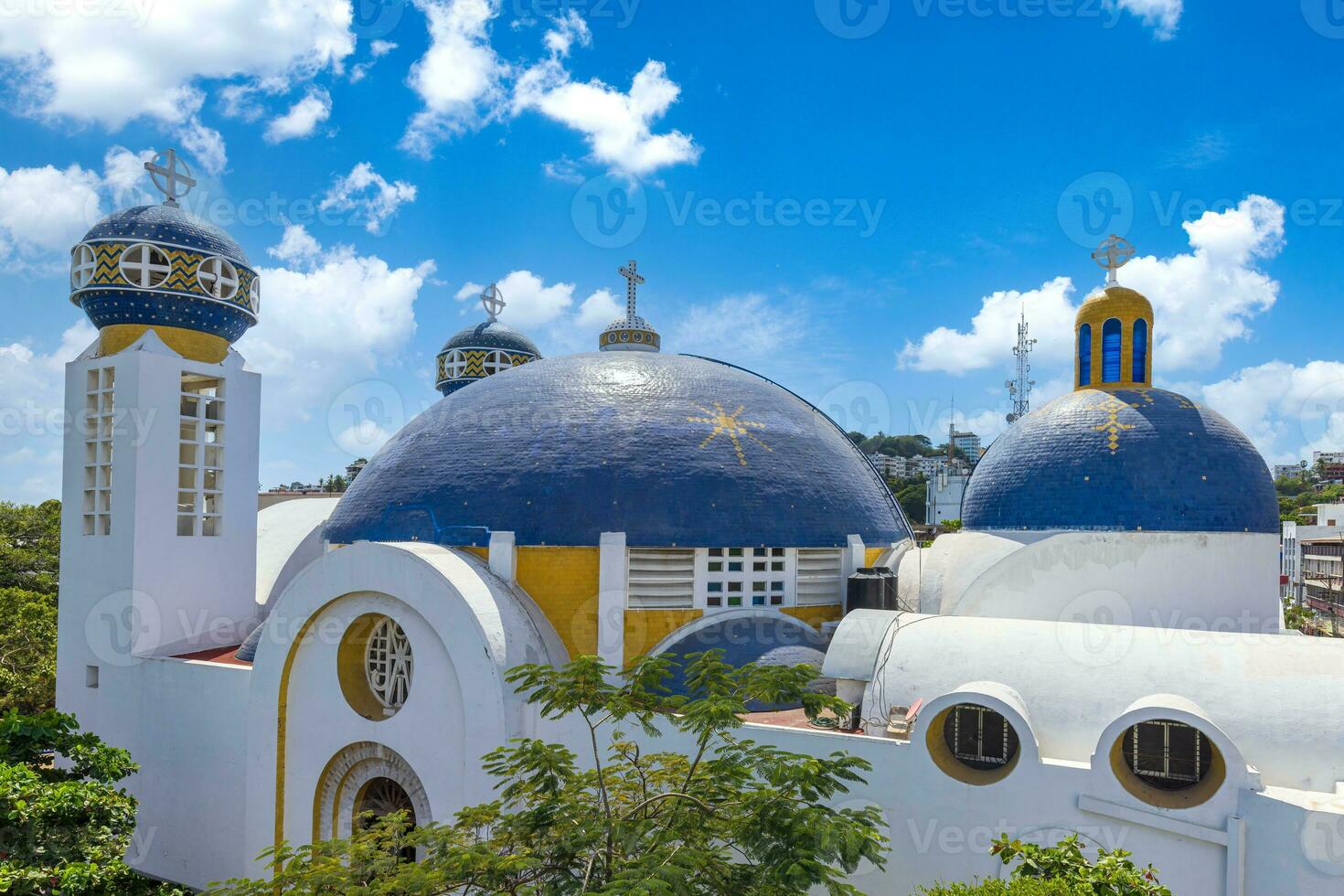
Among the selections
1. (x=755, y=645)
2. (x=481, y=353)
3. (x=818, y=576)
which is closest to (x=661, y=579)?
(x=755, y=645)

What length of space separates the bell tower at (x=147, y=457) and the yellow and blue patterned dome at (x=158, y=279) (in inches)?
1.0

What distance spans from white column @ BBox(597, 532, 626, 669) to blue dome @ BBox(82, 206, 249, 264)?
36.6ft

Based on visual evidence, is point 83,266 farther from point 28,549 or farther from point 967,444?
point 967,444

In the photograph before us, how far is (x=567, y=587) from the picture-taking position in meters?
13.9

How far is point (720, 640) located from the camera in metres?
14.0

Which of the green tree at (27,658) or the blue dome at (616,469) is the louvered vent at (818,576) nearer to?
the blue dome at (616,469)

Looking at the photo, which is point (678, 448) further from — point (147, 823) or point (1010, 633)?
point (147, 823)

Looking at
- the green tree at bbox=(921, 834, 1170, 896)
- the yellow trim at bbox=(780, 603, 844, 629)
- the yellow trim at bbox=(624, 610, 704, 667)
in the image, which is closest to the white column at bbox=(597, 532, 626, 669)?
the yellow trim at bbox=(624, 610, 704, 667)

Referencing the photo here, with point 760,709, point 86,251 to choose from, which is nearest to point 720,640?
point 760,709

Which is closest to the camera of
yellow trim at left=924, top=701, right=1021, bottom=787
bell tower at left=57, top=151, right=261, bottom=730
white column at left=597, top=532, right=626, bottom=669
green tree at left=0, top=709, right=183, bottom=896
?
green tree at left=0, top=709, right=183, bottom=896

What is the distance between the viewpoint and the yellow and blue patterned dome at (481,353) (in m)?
30.1

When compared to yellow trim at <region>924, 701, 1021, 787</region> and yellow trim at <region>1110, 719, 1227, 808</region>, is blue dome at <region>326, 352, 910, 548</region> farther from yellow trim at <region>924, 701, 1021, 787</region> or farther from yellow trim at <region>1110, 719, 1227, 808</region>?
yellow trim at <region>1110, 719, 1227, 808</region>

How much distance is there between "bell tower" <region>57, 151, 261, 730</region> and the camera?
53.5ft

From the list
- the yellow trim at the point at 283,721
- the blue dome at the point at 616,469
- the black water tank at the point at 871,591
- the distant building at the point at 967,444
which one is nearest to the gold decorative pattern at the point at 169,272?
the blue dome at the point at 616,469
